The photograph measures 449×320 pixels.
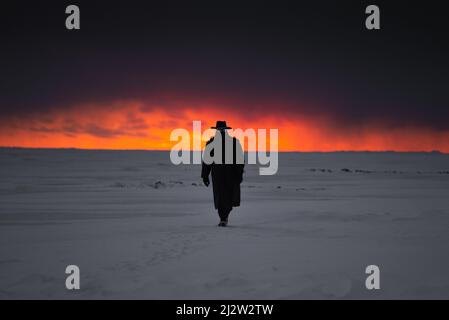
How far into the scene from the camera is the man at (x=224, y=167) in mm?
11758

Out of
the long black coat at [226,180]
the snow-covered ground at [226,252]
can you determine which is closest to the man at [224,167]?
the long black coat at [226,180]

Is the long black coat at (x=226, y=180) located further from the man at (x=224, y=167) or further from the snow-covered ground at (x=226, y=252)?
the snow-covered ground at (x=226, y=252)

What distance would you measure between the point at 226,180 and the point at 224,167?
0.30 m

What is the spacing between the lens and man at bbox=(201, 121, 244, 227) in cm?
1176

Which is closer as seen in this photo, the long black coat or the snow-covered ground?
the snow-covered ground

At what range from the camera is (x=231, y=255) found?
8320 millimetres

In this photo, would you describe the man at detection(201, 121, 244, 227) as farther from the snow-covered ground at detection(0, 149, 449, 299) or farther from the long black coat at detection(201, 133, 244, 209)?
the snow-covered ground at detection(0, 149, 449, 299)

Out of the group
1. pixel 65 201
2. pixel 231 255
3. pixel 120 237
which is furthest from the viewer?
pixel 65 201

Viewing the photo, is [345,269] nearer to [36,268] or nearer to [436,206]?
[36,268]

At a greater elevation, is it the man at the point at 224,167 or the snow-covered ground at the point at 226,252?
the man at the point at 224,167

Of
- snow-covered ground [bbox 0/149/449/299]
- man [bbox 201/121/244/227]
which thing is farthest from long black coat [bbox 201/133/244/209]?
snow-covered ground [bbox 0/149/449/299]

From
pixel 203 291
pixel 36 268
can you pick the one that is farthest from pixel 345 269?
pixel 36 268

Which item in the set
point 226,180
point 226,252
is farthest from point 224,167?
point 226,252
